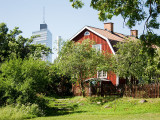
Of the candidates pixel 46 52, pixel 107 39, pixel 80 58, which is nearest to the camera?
pixel 80 58

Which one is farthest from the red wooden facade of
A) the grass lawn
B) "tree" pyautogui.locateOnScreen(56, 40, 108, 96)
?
the grass lawn

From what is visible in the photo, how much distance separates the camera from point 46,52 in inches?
1656

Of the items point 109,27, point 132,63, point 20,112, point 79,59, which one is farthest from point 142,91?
point 109,27

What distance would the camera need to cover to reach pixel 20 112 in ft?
55.3

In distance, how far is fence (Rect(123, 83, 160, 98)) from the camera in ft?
70.6

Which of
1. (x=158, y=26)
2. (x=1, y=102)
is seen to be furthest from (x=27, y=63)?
(x=158, y=26)

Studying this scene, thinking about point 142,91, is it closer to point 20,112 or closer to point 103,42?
point 103,42

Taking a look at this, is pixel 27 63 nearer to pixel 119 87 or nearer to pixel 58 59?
pixel 58 59

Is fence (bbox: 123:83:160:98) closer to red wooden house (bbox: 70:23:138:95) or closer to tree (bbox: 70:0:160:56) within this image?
red wooden house (bbox: 70:23:138:95)

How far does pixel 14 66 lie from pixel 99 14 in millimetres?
8987

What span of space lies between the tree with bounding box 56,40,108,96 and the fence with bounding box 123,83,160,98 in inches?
151

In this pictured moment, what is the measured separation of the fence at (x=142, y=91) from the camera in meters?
21.5

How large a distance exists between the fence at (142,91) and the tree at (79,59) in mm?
3826

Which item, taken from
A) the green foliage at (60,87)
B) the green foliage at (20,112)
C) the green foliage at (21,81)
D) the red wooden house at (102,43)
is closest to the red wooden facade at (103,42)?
the red wooden house at (102,43)
